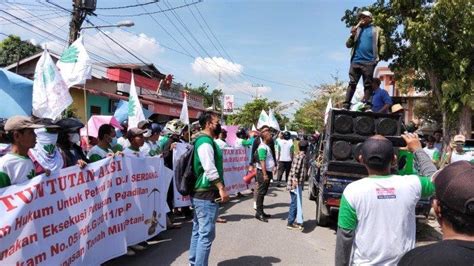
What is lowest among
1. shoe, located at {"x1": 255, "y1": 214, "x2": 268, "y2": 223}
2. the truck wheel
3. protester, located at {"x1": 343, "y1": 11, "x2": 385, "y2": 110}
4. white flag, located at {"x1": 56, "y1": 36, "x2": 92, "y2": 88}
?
shoe, located at {"x1": 255, "y1": 214, "x2": 268, "y2": 223}

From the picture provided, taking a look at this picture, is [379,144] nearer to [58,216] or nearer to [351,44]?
[58,216]

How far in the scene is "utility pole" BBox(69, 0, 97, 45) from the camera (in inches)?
579

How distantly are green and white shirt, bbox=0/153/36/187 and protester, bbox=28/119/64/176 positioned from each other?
0.49 m

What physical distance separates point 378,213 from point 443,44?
1306 cm

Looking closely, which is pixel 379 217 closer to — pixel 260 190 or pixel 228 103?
pixel 260 190

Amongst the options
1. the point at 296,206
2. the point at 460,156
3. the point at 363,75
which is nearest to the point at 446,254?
the point at 296,206

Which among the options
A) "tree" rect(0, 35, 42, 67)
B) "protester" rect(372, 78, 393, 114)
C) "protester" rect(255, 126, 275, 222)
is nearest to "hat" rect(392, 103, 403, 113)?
"protester" rect(372, 78, 393, 114)

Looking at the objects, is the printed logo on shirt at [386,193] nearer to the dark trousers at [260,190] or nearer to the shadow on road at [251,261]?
the shadow on road at [251,261]

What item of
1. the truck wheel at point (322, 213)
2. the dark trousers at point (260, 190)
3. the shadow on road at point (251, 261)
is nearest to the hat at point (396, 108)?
the truck wheel at point (322, 213)

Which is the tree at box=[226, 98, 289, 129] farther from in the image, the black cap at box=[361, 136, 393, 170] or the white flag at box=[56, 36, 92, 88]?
the black cap at box=[361, 136, 393, 170]

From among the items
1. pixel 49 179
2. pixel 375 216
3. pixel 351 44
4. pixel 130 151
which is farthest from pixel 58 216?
pixel 351 44

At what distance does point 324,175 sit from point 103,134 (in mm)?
3735

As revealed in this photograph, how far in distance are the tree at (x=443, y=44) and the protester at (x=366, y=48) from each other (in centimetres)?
593

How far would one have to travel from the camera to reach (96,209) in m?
5.12
